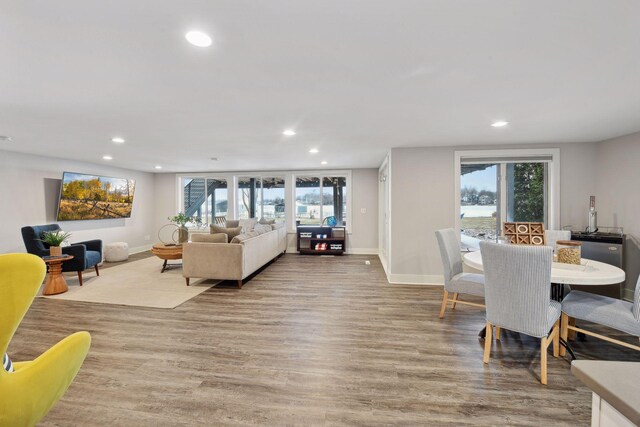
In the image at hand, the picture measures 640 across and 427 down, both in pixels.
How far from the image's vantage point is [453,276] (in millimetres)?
3133

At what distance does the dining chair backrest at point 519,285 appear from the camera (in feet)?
6.49

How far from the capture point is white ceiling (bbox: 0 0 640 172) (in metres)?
1.42

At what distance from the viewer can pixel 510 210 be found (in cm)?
479

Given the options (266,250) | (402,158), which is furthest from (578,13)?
(266,250)

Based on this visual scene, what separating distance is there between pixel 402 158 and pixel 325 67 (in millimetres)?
2870

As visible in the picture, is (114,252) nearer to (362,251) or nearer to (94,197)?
(94,197)

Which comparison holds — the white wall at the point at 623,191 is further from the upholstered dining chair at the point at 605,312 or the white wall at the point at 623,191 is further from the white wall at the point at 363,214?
the white wall at the point at 363,214

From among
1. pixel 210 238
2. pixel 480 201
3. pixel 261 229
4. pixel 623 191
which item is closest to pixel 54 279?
pixel 210 238

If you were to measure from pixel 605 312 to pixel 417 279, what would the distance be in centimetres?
246

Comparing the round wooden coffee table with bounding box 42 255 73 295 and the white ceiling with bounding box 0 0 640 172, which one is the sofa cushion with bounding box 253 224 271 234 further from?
the round wooden coffee table with bounding box 42 255 73 295

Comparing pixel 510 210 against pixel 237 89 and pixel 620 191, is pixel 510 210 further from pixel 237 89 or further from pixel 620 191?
pixel 237 89

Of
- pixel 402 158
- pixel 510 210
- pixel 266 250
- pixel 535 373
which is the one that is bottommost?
pixel 535 373

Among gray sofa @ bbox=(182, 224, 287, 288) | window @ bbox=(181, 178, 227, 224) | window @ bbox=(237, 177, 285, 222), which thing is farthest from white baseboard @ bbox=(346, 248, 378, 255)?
window @ bbox=(181, 178, 227, 224)

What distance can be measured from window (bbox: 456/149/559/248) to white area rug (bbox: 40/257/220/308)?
434cm
